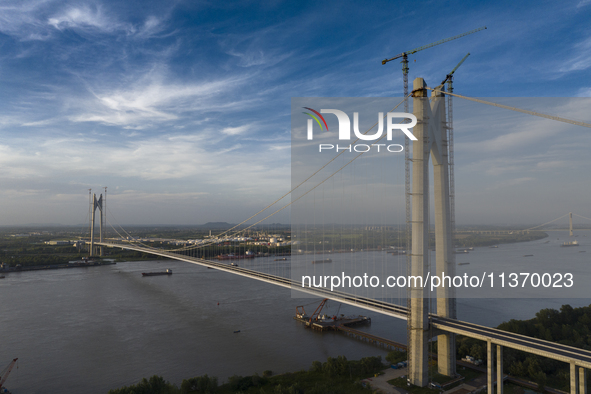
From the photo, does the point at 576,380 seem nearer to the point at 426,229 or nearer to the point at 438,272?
the point at 438,272

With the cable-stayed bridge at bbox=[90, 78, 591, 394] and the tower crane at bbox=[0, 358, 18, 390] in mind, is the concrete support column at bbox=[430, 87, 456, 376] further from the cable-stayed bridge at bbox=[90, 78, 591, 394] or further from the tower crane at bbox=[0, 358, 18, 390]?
the tower crane at bbox=[0, 358, 18, 390]

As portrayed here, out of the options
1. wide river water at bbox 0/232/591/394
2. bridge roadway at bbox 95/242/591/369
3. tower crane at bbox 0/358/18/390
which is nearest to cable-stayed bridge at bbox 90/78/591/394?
bridge roadway at bbox 95/242/591/369

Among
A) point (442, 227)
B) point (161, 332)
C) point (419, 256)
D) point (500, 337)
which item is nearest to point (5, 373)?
point (161, 332)

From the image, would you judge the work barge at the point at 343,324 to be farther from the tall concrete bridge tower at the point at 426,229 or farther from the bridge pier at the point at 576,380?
the bridge pier at the point at 576,380

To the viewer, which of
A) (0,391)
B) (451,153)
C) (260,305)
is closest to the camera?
(0,391)

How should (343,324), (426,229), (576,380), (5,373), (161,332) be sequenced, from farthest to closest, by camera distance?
(343,324), (161,332), (5,373), (426,229), (576,380)

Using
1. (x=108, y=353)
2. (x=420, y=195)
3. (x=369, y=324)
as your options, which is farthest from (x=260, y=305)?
(x=420, y=195)

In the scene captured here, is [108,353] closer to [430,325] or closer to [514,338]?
[430,325]

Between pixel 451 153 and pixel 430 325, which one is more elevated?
pixel 451 153
